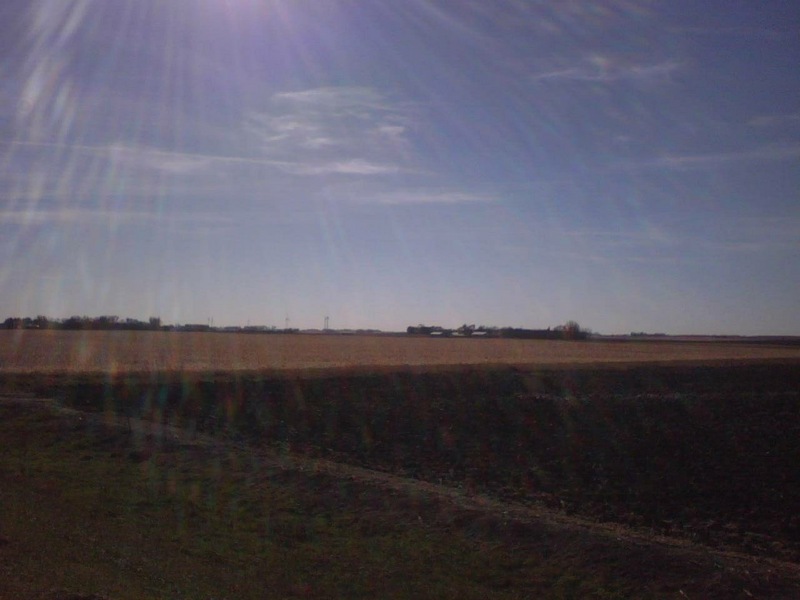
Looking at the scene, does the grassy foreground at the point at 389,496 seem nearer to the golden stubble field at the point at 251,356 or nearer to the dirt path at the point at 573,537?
the dirt path at the point at 573,537

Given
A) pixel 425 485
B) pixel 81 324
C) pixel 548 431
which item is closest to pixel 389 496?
pixel 425 485

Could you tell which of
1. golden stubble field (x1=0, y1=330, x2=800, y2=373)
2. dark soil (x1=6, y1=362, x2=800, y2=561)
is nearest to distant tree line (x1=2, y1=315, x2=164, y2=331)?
golden stubble field (x1=0, y1=330, x2=800, y2=373)

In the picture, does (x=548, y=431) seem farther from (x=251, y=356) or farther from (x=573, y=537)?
(x=251, y=356)

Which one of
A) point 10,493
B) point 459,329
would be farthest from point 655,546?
point 459,329

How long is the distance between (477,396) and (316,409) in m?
7.49

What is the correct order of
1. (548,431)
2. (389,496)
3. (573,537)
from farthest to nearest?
(548,431) → (389,496) → (573,537)

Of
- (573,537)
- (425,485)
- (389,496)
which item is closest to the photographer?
(573,537)

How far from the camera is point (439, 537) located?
1243 centimetres

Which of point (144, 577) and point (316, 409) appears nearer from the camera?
point (144, 577)

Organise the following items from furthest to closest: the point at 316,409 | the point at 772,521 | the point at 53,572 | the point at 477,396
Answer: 1. the point at 477,396
2. the point at 316,409
3. the point at 772,521
4. the point at 53,572

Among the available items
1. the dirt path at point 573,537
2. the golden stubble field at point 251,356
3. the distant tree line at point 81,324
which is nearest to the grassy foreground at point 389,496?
the dirt path at point 573,537

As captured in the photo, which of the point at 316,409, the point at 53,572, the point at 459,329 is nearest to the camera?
the point at 53,572

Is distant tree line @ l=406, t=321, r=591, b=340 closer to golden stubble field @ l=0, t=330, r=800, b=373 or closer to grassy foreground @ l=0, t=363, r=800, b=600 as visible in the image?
golden stubble field @ l=0, t=330, r=800, b=373

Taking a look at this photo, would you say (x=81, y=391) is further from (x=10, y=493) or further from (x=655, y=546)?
(x=655, y=546)
